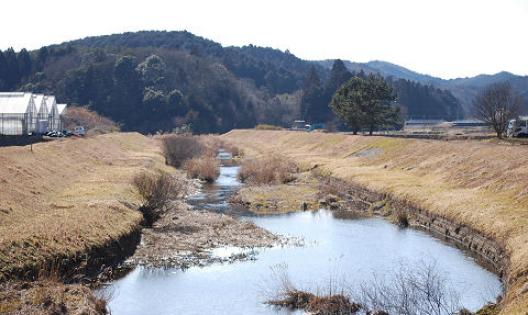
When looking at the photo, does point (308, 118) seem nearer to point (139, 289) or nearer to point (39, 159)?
point (39, 159)

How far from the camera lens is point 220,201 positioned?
50.5 metres

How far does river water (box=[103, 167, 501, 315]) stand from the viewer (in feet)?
76.7

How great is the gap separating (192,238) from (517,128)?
2067 inches

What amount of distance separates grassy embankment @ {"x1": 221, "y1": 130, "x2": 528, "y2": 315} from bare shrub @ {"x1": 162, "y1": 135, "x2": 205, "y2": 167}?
14168mm

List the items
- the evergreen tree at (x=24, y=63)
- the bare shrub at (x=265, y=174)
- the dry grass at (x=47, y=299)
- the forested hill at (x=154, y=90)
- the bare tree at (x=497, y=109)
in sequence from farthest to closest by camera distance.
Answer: the evergreen tree at (x=24, y=63)
the forested hill at (x=154, y=90)
the bare tree at (x=497, y=109)
the bare shrub at (x=265, y=174)
the dry grass at (x=47, y=299)

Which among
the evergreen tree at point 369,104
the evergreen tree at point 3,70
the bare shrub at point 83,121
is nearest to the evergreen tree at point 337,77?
the bare shrub at point 83,121

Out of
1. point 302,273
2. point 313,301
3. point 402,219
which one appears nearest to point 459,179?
point 402,219

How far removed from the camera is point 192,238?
34344 millimetres

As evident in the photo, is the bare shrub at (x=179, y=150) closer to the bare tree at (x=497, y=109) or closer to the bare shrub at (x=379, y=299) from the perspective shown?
the bare tree at (x=497, y=109)

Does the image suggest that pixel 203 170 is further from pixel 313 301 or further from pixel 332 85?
pixel 332 85

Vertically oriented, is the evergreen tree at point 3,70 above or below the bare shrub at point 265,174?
above

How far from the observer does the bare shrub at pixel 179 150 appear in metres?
82.4

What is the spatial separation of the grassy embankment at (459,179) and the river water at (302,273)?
1949 mm

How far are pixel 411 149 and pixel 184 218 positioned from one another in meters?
31.3
